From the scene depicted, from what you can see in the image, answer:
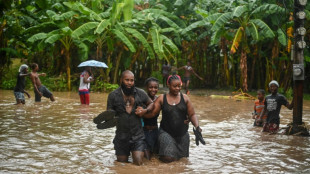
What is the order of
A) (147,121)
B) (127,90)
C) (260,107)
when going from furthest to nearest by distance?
(260,107) < (147,121) < (127,90)

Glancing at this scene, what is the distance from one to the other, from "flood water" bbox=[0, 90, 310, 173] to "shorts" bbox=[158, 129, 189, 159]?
0.14 meters

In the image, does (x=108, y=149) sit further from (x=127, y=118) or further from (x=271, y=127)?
(x=271, y=127)

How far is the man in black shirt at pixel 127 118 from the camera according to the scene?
598 cm

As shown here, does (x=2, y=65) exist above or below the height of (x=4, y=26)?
below

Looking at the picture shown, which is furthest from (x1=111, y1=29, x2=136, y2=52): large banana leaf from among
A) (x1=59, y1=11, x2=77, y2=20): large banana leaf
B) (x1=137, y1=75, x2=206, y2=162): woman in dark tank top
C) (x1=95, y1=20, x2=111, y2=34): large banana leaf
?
(x1=137, y1=75, x2=206, y2=162): woman in dark tank top

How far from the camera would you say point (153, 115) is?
6.14 m

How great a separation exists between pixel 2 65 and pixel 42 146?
14862 millimetres

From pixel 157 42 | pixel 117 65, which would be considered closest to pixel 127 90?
pixel 157 42

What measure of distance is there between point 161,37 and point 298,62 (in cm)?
1115

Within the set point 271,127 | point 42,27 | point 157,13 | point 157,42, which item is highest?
point 157,13

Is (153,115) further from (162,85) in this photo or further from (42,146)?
(162,85)

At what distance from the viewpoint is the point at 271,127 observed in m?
Result: 8.82

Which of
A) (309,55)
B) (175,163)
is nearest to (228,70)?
(309,55)

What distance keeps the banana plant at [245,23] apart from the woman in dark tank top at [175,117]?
36.1 feet
